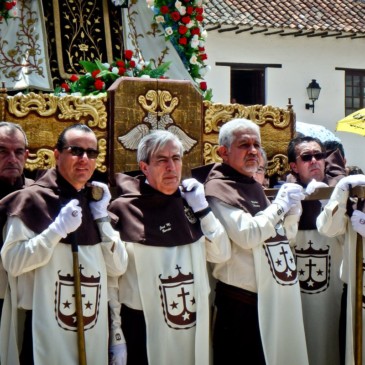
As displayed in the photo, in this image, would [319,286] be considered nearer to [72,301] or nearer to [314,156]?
[314,156]

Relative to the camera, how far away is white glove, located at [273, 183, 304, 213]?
4441mm

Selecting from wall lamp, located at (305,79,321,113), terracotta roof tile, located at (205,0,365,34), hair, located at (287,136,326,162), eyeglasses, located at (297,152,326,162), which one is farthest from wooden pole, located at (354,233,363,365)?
wall lamp, located at (305,79,321,113)

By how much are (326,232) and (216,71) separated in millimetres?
13784

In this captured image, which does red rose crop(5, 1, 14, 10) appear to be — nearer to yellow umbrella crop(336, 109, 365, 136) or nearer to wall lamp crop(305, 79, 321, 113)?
yellow umbrella crop(336, 109, 365, 136)

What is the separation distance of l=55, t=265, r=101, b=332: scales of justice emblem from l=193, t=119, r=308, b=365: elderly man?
88 centimetres

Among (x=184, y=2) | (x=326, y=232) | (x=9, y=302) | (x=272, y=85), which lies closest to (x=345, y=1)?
(x=272, y=85)

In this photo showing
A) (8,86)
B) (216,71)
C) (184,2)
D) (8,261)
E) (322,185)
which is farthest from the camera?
(216,71)

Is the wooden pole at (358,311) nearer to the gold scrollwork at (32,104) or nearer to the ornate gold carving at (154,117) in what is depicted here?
the ornate gold carving at (154,117)

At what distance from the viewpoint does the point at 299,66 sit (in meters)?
18.9

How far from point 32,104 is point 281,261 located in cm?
194

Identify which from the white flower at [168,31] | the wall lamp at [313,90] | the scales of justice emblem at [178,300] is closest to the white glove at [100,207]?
the scales of justice emblem at [178,300]

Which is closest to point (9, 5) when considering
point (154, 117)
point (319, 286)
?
point (154, 117)

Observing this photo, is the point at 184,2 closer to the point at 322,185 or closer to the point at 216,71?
the point at 322,185

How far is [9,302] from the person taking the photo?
3854 mm
